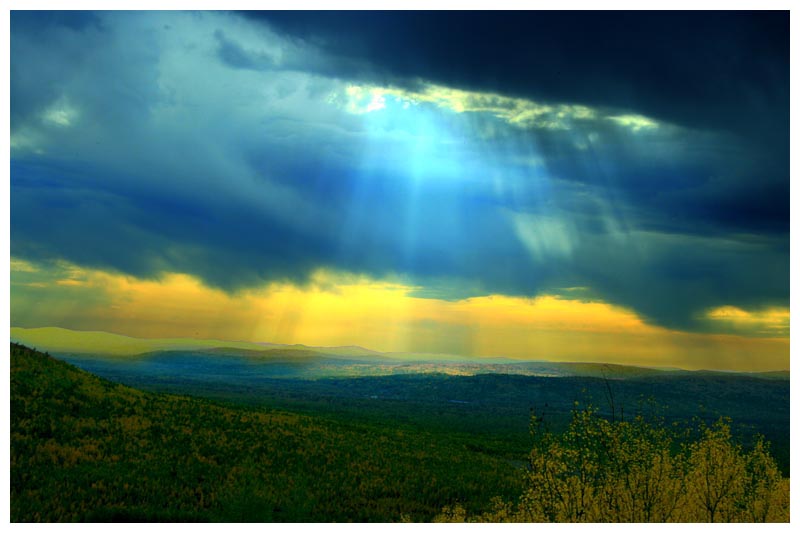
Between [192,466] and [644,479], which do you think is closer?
[644,479]

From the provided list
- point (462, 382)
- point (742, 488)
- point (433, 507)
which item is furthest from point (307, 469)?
point (462, 382)

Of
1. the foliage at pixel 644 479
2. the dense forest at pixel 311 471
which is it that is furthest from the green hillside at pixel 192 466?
the foliage at pixel 644 479

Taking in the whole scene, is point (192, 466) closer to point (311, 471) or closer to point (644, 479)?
point (311, 471)

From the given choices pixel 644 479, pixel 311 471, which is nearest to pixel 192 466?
pixel 311 471

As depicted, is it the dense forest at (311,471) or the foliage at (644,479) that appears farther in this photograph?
the dense forest at (311,471)

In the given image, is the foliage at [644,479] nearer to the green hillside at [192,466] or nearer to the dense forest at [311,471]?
the dense forest at [311,471]

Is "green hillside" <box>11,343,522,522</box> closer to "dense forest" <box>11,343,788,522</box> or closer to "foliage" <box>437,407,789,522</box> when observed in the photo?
"dense forest" <box>11,343,788,522</box>

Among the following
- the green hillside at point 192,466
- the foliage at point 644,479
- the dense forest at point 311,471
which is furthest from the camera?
the green hillside at point 192,466
